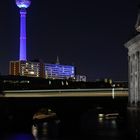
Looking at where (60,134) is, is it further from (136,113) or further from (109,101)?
(109,101)

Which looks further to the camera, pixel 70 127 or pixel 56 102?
pixel 56 102

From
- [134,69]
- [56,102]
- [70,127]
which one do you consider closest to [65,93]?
[56,102]

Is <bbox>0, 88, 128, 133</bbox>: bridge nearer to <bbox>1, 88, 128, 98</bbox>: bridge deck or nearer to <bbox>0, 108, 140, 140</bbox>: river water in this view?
<bbox>1, 88, 128, 98</bbox>: bridge deck

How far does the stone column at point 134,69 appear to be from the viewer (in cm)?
16462

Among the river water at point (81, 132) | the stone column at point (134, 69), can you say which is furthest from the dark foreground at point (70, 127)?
the stone column at point (134, 69)

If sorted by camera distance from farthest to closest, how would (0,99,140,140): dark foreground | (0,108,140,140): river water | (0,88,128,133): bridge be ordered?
1. (0,88,128,133): bridge
2. (0,99,140,140): dark foreground
3. (0,108,140,140): river water

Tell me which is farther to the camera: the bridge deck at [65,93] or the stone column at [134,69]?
the bridge deck at [65,93]

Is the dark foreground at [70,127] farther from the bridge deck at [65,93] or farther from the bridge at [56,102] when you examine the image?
the bridge deck at [65,93]

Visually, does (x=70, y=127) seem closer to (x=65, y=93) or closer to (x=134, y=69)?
(x=134, y=69)

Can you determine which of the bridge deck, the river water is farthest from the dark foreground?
the bridge deck

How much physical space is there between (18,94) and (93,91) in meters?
15.2

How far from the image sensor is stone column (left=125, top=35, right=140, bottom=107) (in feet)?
540

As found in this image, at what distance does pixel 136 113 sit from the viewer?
6191 inches

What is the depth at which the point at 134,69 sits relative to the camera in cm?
17000
